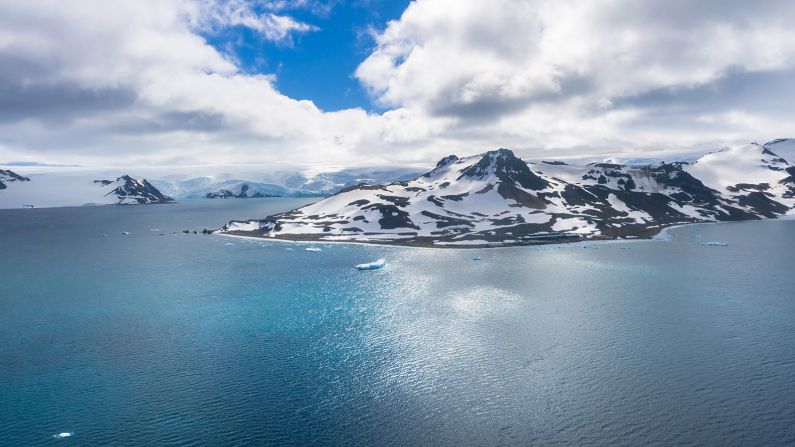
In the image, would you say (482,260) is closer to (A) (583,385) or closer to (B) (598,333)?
(B) (598,333)

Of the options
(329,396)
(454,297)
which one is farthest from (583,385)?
(454,297)

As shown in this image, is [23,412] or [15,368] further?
[15,368]

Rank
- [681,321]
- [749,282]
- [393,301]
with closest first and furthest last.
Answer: [681,321], [393,301], [749,282]

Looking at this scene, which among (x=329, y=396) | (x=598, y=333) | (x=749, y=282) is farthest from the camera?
(x=749, y=282)

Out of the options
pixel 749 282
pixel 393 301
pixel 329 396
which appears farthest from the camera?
pixel 749 282

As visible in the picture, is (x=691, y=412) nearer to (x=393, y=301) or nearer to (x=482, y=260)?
(x=393, y=301)

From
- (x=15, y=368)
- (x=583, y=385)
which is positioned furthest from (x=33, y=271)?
(x=583, y=385)
